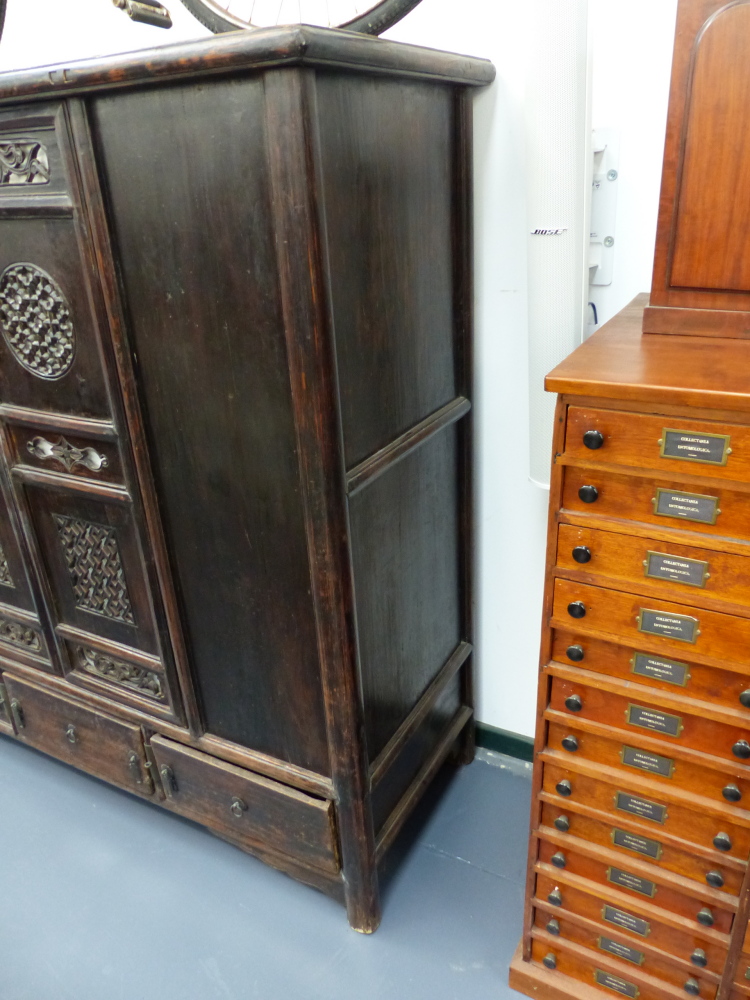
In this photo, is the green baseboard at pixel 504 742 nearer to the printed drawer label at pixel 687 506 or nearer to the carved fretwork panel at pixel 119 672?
the carved fretwork panel at pixel 119 672

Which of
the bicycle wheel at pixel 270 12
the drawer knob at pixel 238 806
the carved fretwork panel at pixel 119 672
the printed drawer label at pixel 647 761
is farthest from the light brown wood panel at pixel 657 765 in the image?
the bicycle wheel at pixel 270 12

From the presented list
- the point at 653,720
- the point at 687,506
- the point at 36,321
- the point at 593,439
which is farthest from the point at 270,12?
the point at 653,720

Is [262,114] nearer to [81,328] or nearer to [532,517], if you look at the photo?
[81,328]

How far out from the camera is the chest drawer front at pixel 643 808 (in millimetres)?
1023

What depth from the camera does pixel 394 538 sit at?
1.31m

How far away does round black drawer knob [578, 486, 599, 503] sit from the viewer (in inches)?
36.4

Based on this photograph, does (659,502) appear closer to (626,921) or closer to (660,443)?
(660,443)

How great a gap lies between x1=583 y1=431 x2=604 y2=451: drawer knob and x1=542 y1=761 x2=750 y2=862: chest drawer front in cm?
52

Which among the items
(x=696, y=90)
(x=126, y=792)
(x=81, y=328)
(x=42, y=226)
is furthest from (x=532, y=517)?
(x=126, y=792)

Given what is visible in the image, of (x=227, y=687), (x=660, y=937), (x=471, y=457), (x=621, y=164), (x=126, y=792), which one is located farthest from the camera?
(x=126, y=792)

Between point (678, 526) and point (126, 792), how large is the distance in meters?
1.52

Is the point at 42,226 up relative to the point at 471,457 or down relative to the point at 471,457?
up

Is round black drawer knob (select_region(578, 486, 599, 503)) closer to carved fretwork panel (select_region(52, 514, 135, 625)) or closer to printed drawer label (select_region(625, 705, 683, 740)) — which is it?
printed drawer label (select_region(625, 705, 683, 740))

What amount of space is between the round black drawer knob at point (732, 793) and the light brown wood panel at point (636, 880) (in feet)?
0.60
